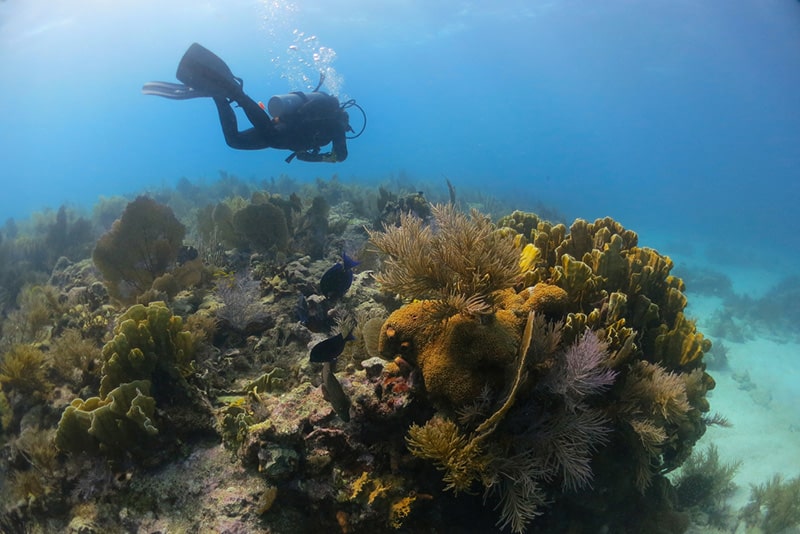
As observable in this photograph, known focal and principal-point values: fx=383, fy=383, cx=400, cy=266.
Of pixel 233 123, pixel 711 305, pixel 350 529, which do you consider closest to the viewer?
pixel 350 529

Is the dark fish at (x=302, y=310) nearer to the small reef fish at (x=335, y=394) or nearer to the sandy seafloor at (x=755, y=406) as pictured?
the small reef fish at (x=335, y=394)

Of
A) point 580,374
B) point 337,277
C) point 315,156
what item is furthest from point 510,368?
point 315,156

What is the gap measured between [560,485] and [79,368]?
5398mm

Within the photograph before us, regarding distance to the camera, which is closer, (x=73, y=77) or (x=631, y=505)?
(x=631, y=505)

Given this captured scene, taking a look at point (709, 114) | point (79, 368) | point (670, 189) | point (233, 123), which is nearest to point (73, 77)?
point (233, 123)

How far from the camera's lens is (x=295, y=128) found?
992 centimetres

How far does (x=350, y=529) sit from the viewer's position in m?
2.74

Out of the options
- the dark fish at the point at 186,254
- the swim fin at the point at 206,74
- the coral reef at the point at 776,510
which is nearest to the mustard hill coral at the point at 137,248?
the dark fish at the point at 186,254

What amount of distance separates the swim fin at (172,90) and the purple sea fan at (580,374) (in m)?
10.2

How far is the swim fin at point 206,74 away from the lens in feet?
28.8

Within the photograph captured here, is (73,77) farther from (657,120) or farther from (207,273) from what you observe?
(657,120)

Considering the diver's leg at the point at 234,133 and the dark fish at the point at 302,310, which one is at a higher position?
the diver's leg at the point at 234,133

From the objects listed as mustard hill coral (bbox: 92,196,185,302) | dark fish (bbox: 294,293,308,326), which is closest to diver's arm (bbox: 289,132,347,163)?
mustard hill coral (bbox: 92,196,185,302)

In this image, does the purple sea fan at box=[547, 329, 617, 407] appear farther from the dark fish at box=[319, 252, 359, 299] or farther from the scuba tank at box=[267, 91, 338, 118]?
the scuba tank at box=[267, 91, 338, 118]
